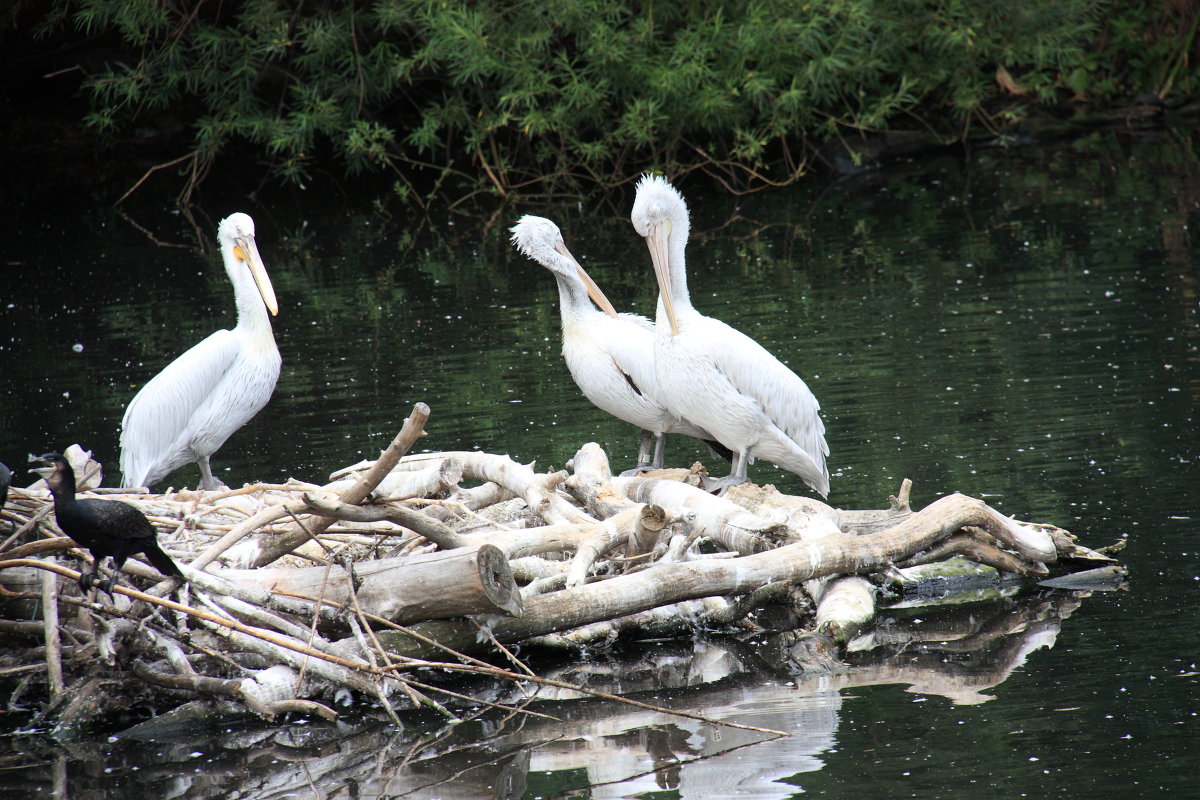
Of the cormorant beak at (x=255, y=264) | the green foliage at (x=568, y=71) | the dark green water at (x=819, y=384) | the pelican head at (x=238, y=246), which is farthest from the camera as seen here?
the green foliage at (x=568, y=71)

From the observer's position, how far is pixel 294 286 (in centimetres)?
1547

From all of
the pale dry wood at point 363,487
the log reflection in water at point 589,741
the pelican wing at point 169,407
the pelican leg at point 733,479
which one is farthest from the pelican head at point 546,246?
the pale dry wood at point 363,487

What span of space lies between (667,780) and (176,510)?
108 inches

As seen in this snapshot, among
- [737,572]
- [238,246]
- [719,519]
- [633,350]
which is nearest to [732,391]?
[633,350]

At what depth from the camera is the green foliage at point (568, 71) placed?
62.4 feet

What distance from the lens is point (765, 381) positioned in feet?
22.0

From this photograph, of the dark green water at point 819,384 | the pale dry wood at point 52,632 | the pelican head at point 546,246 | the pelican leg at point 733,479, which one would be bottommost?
the dark green water at point 819,384

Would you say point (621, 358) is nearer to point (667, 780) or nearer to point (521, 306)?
point (667, 780)

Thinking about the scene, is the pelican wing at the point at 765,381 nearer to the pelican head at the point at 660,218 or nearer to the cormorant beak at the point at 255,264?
the pelican head at the point at 660,218

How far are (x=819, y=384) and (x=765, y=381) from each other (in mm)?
3267

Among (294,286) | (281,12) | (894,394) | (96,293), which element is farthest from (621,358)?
(281,12)

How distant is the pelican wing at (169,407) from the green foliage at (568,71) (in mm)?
11787

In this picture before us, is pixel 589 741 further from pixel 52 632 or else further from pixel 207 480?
pixel 207 480

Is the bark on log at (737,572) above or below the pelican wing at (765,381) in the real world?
below
